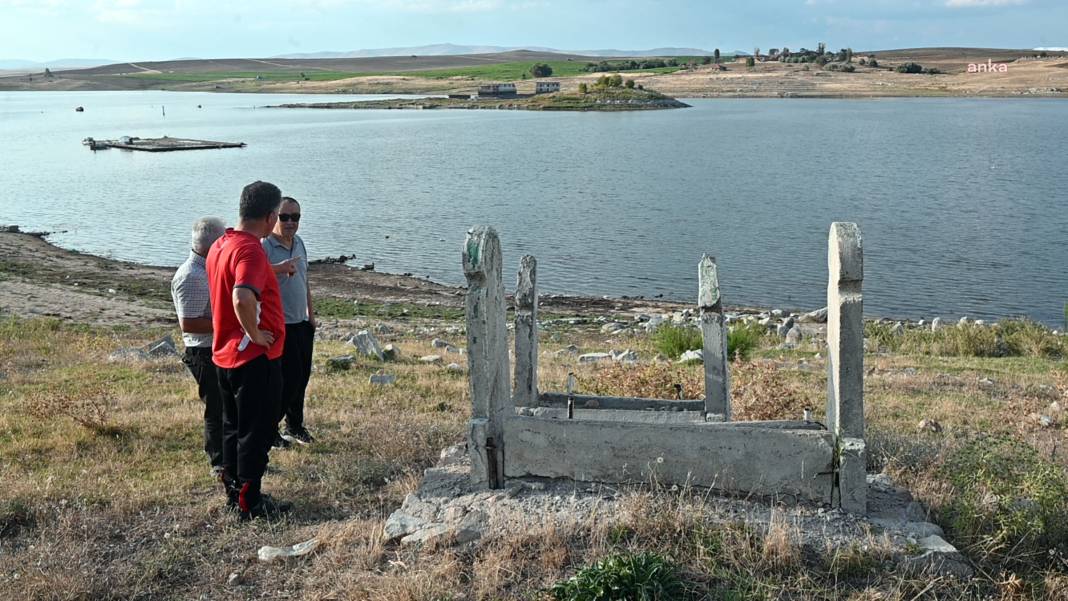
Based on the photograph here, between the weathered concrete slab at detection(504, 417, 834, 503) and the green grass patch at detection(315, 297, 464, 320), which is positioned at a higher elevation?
the weathered concrete slab at detection(504, 417, 834, 503)

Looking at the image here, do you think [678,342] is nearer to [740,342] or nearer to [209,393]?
[740,342]

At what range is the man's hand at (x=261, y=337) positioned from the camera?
5.86 m

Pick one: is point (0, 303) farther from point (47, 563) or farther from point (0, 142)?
point (0, 142)

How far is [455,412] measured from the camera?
931cm

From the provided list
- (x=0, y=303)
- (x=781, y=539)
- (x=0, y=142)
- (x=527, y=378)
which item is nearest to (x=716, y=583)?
(x=781, y=539)

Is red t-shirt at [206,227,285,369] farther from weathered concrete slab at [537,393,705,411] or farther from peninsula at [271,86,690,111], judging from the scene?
peninsula at [271,86,690,111]

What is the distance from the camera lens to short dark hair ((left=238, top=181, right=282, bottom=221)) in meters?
5.96

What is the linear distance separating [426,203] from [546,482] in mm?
36605

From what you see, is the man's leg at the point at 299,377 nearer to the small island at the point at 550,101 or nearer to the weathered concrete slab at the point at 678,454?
the weathered concrete slab at the point at 678,454

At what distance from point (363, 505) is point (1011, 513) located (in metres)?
4.18

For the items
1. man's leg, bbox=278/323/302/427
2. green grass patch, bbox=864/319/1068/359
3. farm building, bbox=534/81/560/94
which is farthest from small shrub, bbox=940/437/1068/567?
farm building, bbox=534/81/560/94

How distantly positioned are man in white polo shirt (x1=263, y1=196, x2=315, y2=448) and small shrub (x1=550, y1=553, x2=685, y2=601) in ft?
11.1

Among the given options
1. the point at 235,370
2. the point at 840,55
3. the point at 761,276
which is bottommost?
the point at 761,276

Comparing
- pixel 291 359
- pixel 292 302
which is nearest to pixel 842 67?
pixel 292 302
